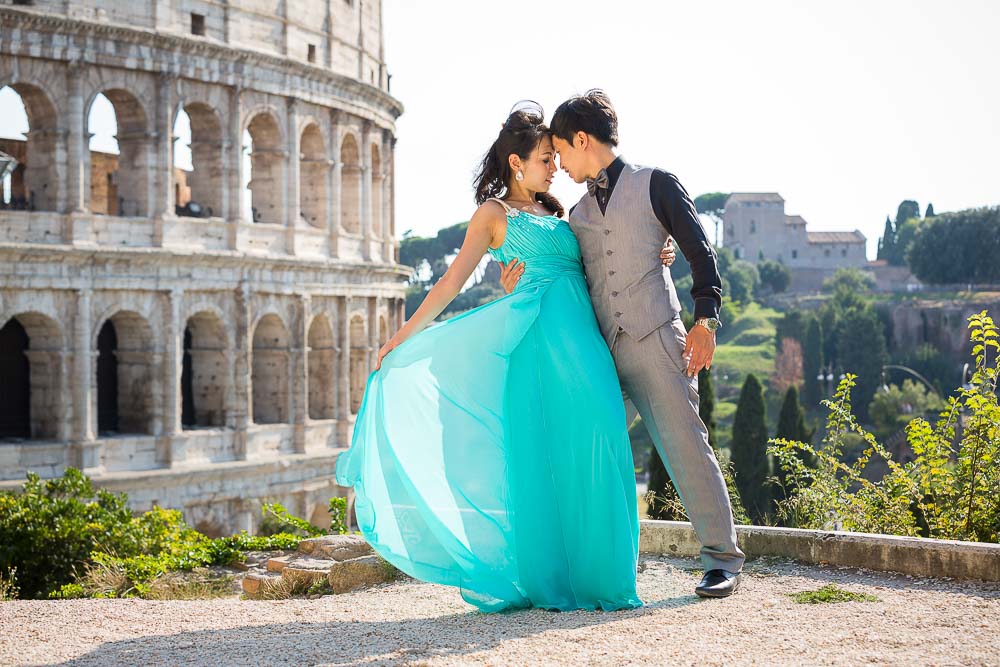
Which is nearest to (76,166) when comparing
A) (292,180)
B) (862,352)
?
(292,180)

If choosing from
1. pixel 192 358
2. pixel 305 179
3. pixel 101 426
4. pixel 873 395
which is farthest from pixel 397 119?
pixel 873 395

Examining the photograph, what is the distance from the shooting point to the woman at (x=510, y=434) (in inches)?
193

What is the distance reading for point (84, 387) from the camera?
18875 mm

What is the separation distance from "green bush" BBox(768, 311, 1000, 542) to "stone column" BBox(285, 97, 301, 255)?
606 inches

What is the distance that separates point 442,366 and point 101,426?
16.5m

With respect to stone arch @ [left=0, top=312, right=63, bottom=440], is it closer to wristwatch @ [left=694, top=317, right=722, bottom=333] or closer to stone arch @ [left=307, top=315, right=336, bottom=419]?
stone arch @ [left=307, top=315, right=336, bottom=419]

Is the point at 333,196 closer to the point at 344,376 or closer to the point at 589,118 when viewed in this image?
the point at 344,376

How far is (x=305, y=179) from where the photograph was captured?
23.1 m

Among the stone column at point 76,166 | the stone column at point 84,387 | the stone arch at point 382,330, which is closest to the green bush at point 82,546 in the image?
the stone column at point 84,387

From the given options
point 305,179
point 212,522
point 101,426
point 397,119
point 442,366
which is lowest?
point 212,522

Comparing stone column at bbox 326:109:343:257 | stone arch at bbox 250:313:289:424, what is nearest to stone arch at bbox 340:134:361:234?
stone column at bbox 326:109:343:257

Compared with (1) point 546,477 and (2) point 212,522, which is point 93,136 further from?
(1) point 546,477

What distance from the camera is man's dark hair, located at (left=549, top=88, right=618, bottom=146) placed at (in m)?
5.22

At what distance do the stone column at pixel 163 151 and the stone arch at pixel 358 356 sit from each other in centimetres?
527
